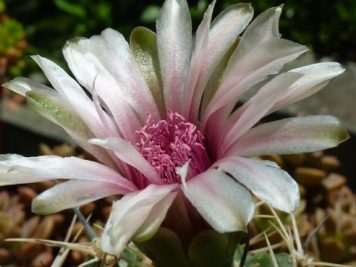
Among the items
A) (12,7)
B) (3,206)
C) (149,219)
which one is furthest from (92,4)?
(149,219)

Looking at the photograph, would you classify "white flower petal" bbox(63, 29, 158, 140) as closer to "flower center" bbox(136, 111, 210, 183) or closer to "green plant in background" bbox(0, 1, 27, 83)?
"flower center" bbox(136, 111, 210, 183)

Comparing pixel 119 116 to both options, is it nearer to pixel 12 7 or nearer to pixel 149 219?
pixel 149 219

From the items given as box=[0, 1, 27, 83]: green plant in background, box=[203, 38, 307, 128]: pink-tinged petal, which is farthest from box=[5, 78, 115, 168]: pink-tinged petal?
box=[0, 1, 27, 83]: green plant in background

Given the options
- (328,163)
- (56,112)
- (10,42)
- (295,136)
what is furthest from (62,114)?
(10,42)

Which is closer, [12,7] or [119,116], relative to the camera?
[119,116]

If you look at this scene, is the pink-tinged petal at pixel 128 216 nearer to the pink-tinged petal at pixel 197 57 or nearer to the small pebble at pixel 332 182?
the pink-tinged petal at pixel 197 57

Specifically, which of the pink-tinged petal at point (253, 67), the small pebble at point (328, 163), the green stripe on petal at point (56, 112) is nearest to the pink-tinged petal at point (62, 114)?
the green stripe on petal at point (56, 112)

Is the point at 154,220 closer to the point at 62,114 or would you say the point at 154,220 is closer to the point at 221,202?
the point at 221,202
